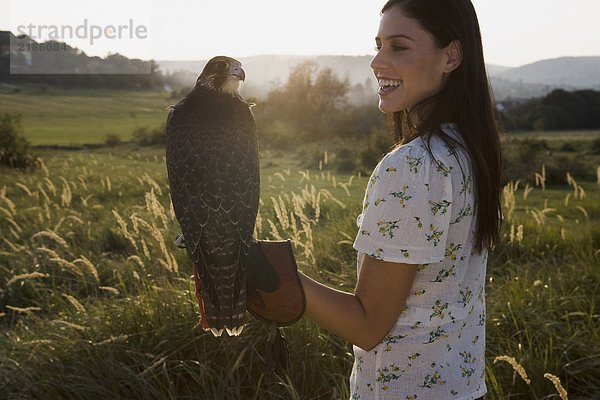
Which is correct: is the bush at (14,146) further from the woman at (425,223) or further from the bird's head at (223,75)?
the woman at (425,223)

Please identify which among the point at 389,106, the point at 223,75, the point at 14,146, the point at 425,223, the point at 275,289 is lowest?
the point at 14,146

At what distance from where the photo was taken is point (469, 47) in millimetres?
2104

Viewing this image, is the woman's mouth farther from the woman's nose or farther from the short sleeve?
the short sleeve

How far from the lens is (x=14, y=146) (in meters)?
17.8

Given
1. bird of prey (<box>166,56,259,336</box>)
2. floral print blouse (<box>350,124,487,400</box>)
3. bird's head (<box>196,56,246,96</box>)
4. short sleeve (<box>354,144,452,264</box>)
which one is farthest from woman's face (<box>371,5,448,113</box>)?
bird's head (<box>196,56,246,96</box>)

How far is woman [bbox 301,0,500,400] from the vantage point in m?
1.87

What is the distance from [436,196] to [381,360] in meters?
0.62

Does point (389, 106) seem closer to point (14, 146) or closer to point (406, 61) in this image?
point (406, 61)

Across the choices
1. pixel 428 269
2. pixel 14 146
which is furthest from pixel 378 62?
pixel 14 146

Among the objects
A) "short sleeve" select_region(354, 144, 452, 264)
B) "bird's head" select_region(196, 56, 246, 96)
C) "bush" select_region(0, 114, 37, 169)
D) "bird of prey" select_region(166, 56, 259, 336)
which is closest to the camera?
"short sleeve" select_region(354, 144, 452, 264)

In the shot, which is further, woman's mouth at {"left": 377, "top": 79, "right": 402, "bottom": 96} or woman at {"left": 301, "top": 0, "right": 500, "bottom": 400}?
woman's mouth at {"left": 377, "top": 79, "right": 402, "bottom": 96}

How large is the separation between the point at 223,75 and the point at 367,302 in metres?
1.58

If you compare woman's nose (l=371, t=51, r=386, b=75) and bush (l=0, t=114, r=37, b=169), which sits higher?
woman's nose (l=371, t=51, r=386, b=75)

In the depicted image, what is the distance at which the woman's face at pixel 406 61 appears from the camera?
2055mm
